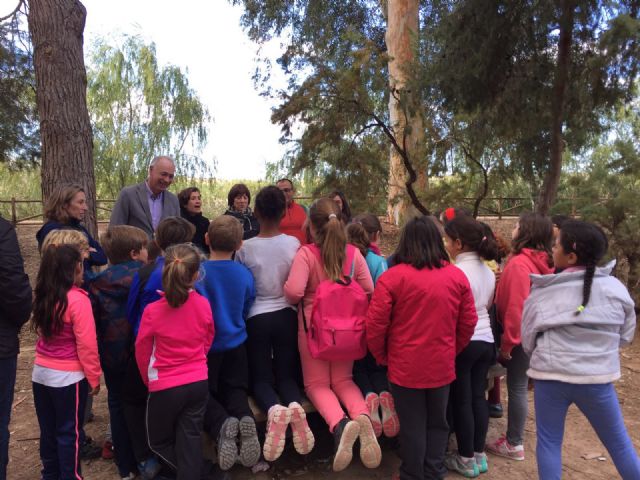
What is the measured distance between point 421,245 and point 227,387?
4.76 ft

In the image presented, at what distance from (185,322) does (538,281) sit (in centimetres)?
183

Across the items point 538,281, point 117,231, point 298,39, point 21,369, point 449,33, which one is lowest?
point 21,369

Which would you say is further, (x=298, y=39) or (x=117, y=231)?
(x=298, y=39)

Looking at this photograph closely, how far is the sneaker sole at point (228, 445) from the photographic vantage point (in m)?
2.80

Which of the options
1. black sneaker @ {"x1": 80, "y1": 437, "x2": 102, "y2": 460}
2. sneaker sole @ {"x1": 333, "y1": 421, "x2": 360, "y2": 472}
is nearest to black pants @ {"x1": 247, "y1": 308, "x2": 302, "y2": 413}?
sneaker sole @ {"x1": 333, "y1": 421, "x2": 360, "y2": 472}

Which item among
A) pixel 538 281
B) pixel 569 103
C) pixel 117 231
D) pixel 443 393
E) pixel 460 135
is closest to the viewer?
pixel 538 281

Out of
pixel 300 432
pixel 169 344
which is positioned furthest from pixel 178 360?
pixel 300 432

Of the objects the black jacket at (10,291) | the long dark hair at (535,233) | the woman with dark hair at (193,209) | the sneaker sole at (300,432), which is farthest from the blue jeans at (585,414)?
the woman with dark hair at (193,209)

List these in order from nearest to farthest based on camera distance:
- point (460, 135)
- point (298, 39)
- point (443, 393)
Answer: point (443, 393), point (460, 135), point (298, 39)

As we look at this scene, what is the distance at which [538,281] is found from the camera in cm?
→ 265

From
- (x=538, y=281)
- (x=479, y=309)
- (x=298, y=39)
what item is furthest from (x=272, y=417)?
(x=298, y=39)

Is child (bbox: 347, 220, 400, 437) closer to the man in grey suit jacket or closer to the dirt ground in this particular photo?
the dirt ground

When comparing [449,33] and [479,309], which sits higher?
[449,33]

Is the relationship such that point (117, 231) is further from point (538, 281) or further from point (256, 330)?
Answer: point (538, 281)
